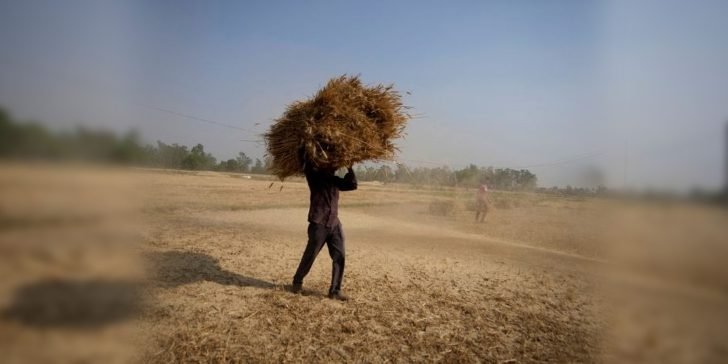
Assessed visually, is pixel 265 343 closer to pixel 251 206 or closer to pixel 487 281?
pixel 487 281

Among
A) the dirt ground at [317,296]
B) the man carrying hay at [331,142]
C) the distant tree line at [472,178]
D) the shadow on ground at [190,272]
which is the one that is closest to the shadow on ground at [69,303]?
the dirt ground at [317,296]

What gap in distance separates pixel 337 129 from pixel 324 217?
1164mm

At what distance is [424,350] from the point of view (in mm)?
3898

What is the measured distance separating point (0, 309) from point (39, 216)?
437mm

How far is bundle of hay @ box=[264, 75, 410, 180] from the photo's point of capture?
4.79m

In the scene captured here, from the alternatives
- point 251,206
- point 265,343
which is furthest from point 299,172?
point 251,206

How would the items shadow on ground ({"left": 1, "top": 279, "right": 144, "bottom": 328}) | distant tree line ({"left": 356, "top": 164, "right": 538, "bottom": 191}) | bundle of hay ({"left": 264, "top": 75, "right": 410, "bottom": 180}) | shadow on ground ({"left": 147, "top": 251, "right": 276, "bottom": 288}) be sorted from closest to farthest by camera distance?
shadow on ground ({"left": 1, "top": 279, "right": 144, "bottom": 328}) < bundle of hay ({"left": 264, "top": 75, "right": 410, "bottom": 180}) < shadow on ground ({"left": 147, "top": 251, "right": 276, "bottom": 288}) < distant tree line ({"left": 356, "top": 164, "right": 538, "bottom": 191})

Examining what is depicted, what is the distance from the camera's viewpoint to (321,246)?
5.13 m

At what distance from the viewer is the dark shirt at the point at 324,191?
16.4 feet

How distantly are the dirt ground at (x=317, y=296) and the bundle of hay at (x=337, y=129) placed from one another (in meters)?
1.68

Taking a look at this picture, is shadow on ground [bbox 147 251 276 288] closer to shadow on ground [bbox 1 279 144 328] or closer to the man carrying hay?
the man carrying hay

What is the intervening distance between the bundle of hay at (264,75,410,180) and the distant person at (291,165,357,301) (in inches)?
7.6

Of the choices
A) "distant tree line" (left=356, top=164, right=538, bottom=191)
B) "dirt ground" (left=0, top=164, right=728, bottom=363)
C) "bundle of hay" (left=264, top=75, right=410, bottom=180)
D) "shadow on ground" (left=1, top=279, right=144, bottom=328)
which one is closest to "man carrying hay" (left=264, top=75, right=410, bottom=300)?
"bundle of hay" (left=264, top=75, right=410, bottom=180)

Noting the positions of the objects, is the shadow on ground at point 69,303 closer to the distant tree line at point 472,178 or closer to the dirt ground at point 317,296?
the dirt ground at point 317,296
